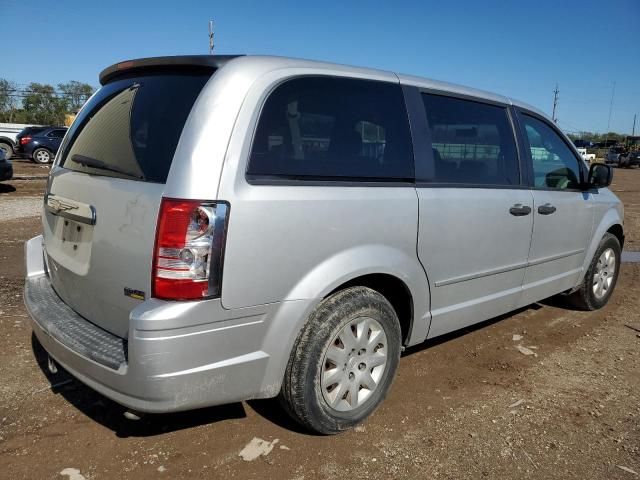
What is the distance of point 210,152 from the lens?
216cm

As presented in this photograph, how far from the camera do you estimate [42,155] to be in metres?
20.8

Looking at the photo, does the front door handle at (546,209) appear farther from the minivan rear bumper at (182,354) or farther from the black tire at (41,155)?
the black tire at (41,155)

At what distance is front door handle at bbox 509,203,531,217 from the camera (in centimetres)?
352

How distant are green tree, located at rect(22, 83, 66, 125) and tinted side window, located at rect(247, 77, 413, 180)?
55806mm

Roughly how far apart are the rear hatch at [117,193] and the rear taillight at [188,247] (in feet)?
0.21

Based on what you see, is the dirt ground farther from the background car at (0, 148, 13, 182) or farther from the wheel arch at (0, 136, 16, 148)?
the wheel arch at (0, 136, 16, 148)

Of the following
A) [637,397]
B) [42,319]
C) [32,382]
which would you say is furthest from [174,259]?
[637,397]

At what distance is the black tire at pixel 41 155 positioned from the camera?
20.6m

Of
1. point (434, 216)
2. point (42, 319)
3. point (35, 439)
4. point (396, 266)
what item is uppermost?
point (434, 216)

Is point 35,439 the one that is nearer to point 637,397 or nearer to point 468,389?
point 468,389

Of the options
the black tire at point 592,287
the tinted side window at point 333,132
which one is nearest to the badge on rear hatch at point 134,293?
the tinted side window at point 333,132

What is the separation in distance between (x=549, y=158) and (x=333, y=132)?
2.33 meters

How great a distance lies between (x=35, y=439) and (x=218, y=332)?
1.29 m

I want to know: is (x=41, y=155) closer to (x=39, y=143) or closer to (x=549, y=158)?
(x=39, y=143)
